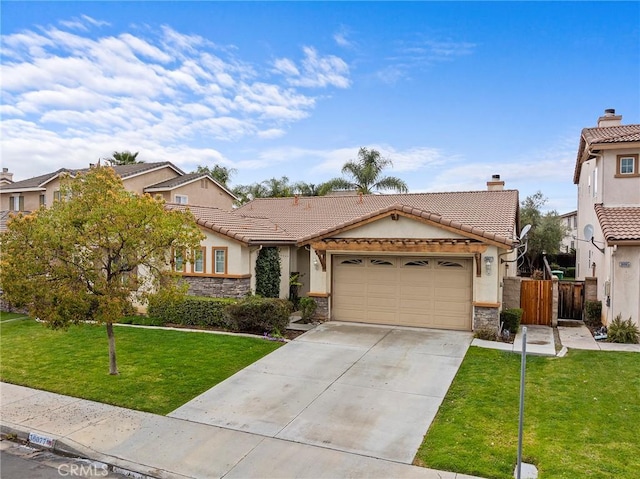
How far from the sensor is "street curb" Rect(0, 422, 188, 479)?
5.97m

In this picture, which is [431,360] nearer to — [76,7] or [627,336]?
[627,336]

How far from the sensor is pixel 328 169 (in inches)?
1528

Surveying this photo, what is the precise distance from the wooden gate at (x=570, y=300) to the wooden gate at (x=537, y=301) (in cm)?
133

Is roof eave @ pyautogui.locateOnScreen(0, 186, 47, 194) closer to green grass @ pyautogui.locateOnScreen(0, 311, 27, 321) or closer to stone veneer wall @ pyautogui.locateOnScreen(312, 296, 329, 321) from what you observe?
green grass @ pyautogui.locateOnScreen(0, 311, 27, 321)

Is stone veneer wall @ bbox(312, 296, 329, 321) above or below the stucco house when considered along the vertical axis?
below

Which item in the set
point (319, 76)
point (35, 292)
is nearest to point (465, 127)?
point (319, 76)

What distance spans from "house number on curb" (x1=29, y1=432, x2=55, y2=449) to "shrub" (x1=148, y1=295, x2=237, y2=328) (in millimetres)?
7159

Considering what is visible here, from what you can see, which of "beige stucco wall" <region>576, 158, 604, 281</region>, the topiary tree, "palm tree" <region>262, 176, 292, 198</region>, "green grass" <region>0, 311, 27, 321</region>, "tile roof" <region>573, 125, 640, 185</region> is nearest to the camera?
"tile roof" <region>573, 125, 640, 185</region>

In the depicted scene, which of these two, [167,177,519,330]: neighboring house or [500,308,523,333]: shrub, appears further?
[500,308,523,333]: shrub

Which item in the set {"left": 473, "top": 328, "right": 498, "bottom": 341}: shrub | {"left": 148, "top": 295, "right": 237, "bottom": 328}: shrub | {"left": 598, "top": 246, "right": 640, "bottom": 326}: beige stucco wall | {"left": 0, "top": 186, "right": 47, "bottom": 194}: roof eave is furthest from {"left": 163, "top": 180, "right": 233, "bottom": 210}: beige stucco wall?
{"left": 598, "top": 246, "right": 640, "bottom": 326}: beige stucco wall

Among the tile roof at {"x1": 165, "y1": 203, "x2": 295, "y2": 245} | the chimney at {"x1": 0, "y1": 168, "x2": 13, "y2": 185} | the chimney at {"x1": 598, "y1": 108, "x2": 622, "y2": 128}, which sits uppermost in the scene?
the chimney at {"x1": 0, "y1": 168, "x2": 13, "y2": 185}

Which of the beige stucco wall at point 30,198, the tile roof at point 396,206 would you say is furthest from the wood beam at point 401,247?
the beige stucco wall at point 30,198

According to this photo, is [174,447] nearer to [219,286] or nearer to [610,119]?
[219,286]

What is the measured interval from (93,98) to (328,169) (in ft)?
73.4
